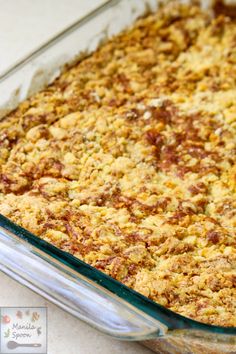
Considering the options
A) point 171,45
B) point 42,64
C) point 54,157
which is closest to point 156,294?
point 54,157

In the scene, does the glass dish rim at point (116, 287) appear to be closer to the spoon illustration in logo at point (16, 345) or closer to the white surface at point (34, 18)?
the spoon illustration in logo at point (16, 345)

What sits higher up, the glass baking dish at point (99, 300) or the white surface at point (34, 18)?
the white surface at point (34, 18)

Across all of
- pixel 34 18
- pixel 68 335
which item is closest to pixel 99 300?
pixel 68 335

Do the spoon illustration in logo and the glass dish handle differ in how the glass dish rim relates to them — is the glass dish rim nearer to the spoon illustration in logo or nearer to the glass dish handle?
the glass dish handle

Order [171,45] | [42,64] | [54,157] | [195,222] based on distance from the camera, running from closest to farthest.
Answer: [195,222], [54,157], [42,64], [171,45]

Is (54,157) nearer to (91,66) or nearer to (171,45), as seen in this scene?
(91,66)
